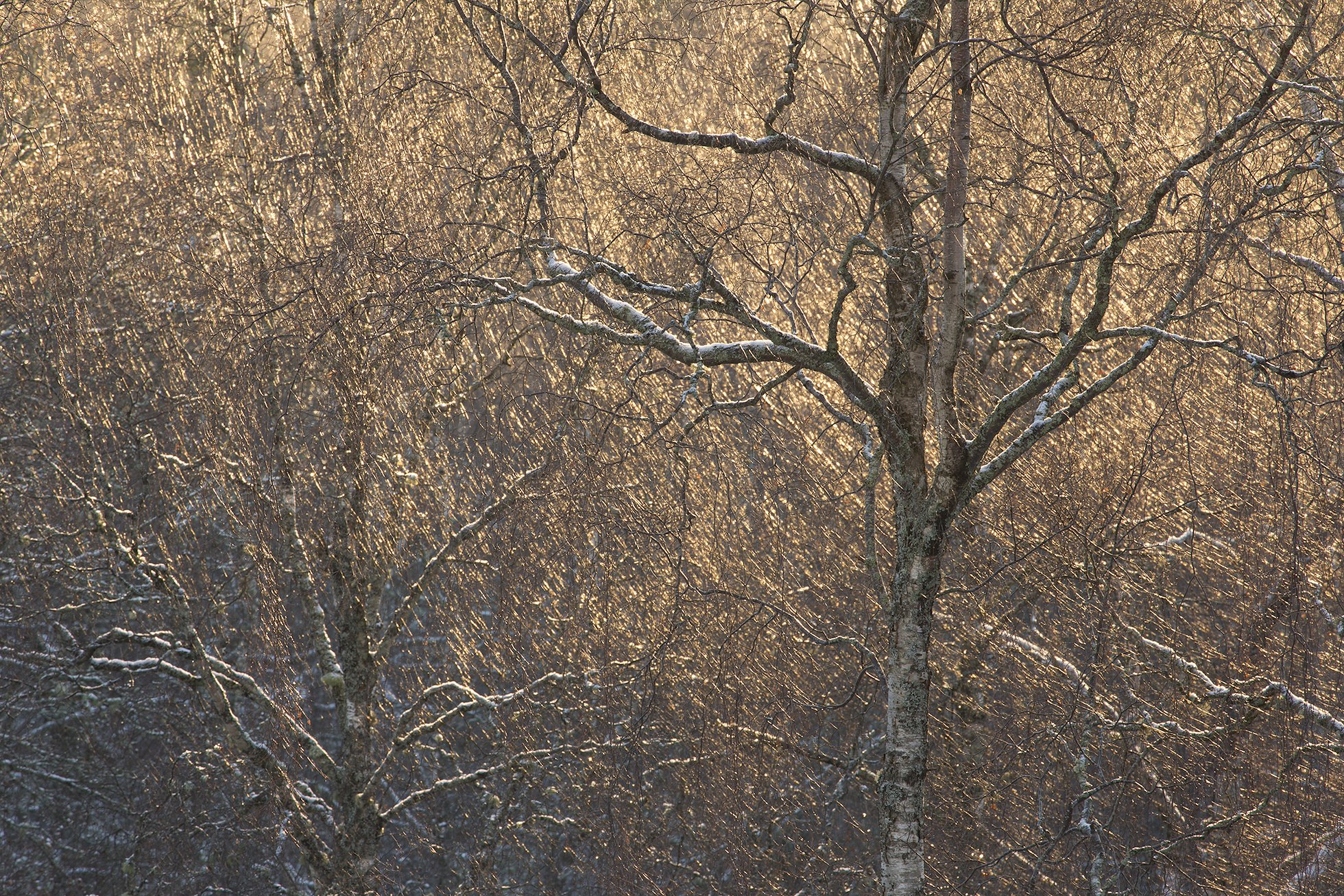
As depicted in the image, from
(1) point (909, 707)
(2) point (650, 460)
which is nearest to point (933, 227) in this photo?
(1) point (909, 707)

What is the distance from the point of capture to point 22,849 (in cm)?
1222

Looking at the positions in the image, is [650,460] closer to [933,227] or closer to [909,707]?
[933,227]

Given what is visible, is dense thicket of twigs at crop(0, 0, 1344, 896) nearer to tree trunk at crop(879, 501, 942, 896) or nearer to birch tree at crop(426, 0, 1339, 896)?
birch tree at crop(426, 0, 1339, 896)

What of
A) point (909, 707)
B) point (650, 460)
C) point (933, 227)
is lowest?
point (909, 707)

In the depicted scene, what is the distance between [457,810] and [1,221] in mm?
7289

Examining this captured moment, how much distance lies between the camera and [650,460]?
33.2ft

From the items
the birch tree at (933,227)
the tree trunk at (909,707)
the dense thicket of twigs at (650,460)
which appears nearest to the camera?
the birch tree at (933,227)

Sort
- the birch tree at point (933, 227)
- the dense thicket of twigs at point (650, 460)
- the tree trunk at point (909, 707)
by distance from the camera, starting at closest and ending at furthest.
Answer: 1. the birch tree at point (933, 227)
2. the tree trunk at point (909, 707)
3. the dense thicket of twigs at point (650, 460)

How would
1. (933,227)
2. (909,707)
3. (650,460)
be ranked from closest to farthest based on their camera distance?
(909,707) → (933,227) → (650,460)

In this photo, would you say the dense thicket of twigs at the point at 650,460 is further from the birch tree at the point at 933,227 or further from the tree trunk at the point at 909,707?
the tree trunk at the point at 909,707

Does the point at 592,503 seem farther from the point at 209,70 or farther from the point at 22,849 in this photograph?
the point at 22,849

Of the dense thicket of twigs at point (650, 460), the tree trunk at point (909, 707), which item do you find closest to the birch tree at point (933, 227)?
the tree trunk at point (909, 707)

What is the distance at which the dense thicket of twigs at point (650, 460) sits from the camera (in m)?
6.66

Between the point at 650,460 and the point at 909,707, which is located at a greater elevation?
the point at 650,460
